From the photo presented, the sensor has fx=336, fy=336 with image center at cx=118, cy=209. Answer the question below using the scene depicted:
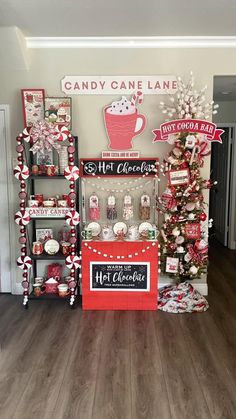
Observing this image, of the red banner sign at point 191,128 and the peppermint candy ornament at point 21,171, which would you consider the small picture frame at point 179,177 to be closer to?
the red banner sign at point 191,128

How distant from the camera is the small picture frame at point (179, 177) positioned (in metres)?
3.29

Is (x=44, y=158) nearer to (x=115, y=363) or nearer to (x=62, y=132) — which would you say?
(x=62, y=132)

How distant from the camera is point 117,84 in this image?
3482 mm

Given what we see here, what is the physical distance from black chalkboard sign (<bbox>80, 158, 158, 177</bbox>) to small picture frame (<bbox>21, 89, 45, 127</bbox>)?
2.16 ft

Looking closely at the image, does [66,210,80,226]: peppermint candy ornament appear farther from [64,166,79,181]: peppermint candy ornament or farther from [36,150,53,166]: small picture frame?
[36,150,53,166]: small picture frame

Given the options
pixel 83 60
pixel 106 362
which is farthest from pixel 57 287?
pixel 83 60

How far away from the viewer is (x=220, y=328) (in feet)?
9.93

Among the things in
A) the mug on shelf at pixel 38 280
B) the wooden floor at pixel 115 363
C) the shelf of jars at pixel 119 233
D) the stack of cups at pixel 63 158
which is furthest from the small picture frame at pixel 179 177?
the mug on shelf at pixel 38 280

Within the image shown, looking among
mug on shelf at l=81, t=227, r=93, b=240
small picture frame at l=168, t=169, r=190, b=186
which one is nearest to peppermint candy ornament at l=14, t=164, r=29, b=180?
mug on shelf at l=81, t=227, r=93, b=240

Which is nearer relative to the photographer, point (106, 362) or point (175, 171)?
point (106, 362)
